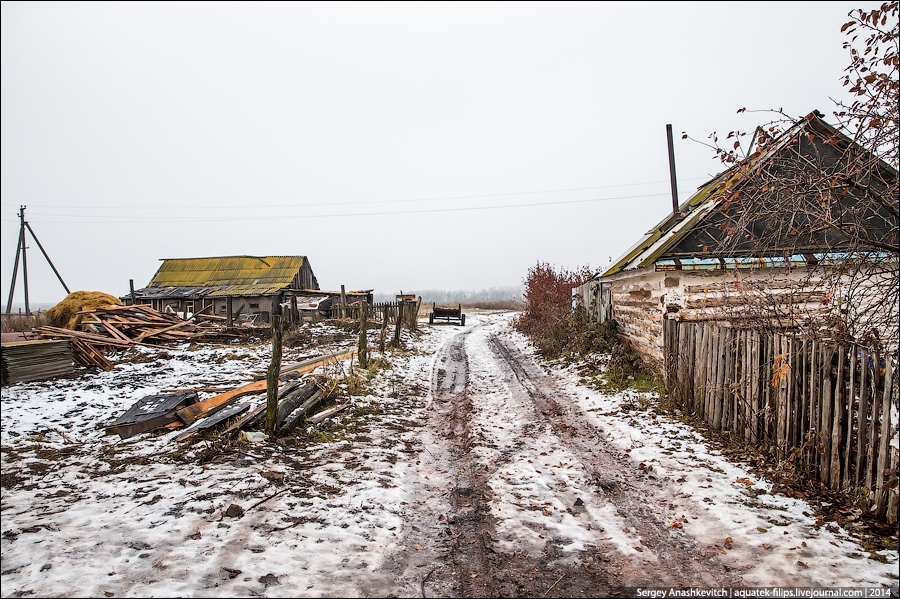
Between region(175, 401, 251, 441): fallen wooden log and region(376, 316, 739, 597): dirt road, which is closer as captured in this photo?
region(376, 316, 739, 597): dirt road

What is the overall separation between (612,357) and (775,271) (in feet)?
11.7

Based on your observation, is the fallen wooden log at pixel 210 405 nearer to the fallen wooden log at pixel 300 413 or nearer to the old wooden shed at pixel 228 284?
the fallen wooden log at pixel 300 413

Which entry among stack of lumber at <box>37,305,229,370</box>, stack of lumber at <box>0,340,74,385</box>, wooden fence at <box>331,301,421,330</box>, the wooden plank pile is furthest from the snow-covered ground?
wooden fence at <box>331,301,421,330</box>

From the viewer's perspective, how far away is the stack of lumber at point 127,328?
43.8ft

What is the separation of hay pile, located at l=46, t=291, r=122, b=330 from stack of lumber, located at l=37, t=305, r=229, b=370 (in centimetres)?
44

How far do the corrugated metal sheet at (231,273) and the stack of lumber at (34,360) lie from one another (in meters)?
20.3

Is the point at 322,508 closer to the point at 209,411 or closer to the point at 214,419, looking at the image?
the point at 214,419

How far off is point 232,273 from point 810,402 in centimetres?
3461

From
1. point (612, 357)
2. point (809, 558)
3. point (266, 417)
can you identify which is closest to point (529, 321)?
point (612, 357)

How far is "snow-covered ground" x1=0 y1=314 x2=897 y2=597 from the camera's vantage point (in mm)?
3191

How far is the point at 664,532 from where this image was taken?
12.8ft

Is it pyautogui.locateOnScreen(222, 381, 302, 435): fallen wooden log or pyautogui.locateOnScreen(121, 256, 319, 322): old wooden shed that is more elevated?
pyautogui.locateOnScreen(121, 256, 319, 322): old wooden shed

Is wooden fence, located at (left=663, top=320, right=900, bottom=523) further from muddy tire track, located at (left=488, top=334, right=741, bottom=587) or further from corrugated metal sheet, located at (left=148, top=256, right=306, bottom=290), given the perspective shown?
corrugated metal sheet, located at (left=148, top=256, right=306, bottom=290)

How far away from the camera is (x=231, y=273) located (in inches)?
1294
